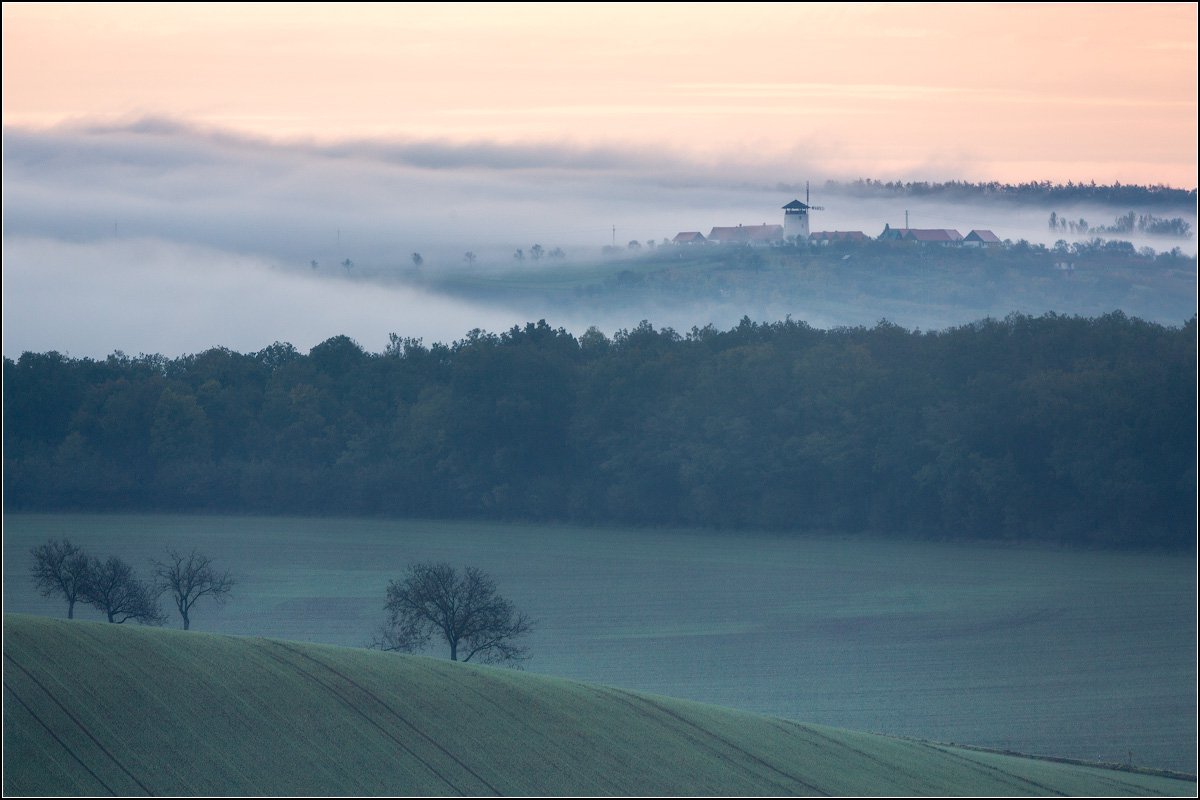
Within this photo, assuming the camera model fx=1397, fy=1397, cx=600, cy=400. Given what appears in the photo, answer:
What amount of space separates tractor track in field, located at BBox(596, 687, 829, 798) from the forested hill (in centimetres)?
4421

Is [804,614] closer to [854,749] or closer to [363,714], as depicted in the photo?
[854,749]

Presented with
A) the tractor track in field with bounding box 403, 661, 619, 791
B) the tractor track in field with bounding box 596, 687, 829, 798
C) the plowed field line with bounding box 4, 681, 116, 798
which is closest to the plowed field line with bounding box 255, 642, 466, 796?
the tractor track in field with bounding box 403, 661, 619, 791

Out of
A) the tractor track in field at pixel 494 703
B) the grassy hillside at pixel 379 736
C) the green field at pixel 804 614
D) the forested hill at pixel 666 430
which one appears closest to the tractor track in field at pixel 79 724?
the grassy hillside at pixel 379 736

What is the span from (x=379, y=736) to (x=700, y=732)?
688cm

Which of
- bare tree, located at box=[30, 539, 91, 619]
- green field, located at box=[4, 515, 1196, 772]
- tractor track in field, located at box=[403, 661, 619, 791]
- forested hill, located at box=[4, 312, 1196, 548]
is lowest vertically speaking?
green field, located at box=[4, 515, 1196, 772]

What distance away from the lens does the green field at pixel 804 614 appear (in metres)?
37.9

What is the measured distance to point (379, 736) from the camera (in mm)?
25031

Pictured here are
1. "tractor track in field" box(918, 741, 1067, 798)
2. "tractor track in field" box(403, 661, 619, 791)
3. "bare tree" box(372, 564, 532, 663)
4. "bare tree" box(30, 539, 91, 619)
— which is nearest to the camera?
"tractor track in field" box(403, 661, 619, 791)

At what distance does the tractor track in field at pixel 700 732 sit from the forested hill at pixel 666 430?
4421cm

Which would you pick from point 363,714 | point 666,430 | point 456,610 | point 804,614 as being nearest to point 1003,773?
point 363,714

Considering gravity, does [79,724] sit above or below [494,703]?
above

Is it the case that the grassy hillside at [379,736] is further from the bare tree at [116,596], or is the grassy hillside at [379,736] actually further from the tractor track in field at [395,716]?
the bare tree at [116,596]

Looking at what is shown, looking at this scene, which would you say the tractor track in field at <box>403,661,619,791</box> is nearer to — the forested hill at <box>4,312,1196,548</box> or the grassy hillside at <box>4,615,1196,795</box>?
the grassy hillside at <box>4,615,1196,795</box>

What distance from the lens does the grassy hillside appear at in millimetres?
22516
